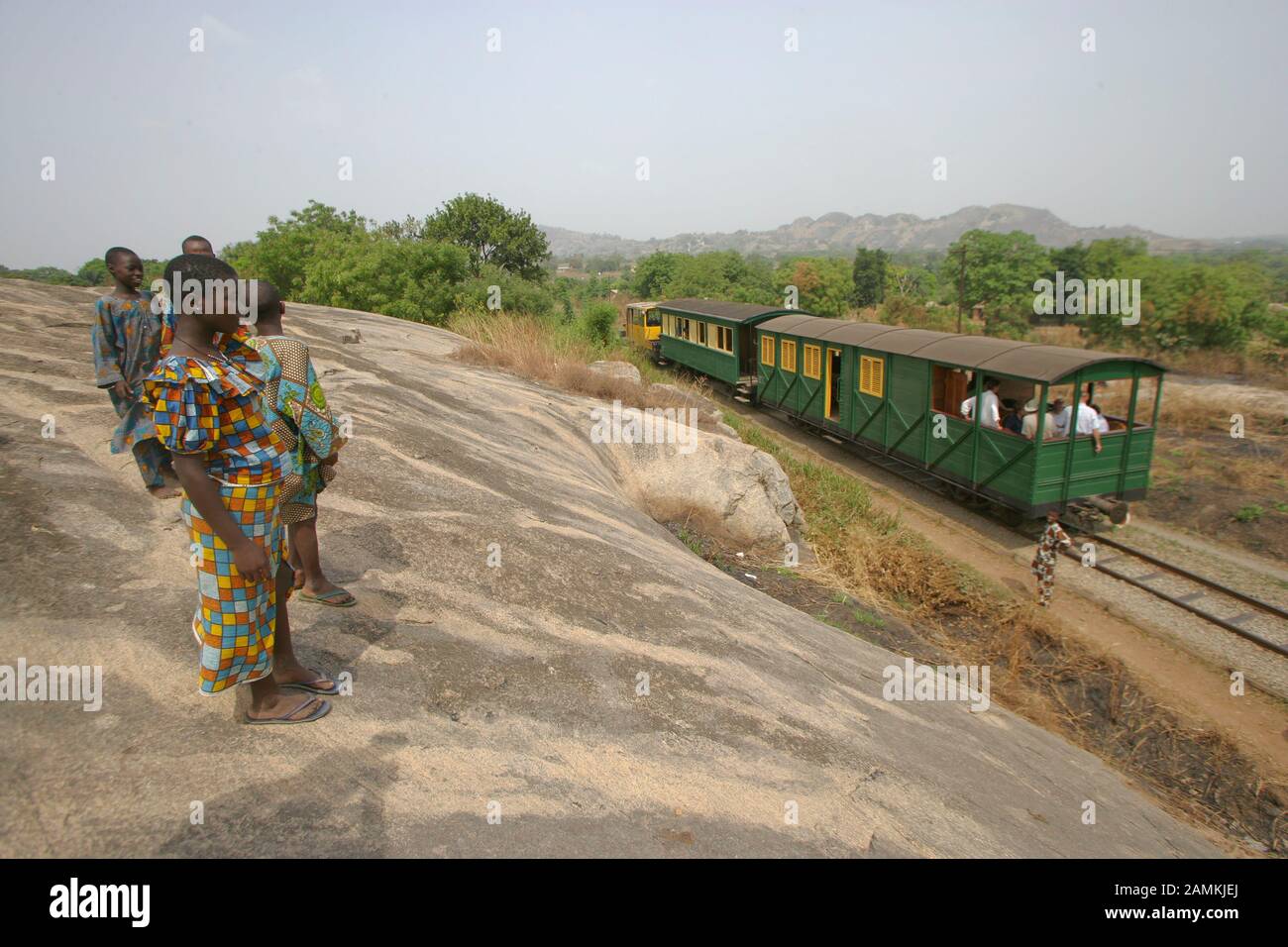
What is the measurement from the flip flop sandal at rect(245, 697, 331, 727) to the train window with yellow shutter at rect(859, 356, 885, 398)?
13108 mm

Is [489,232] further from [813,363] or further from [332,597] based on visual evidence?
[332,597]

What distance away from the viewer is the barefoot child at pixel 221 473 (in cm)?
254

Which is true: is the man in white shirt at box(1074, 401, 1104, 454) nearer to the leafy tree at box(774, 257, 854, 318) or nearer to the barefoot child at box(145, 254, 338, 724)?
A: the barefoot child at box(145, 254, 338, 724)

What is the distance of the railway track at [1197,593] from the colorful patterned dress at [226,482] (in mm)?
10709

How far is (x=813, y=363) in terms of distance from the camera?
17188 mm

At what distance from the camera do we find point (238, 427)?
2.70m

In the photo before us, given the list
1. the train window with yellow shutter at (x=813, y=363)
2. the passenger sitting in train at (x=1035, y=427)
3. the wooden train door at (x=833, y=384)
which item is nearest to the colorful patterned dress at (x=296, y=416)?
the passenger sitting in train at (x=1035, y=427)

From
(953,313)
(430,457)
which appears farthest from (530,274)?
(430,457)

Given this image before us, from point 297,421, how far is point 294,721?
1466 millimetres

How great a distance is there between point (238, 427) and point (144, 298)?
311 centimetres

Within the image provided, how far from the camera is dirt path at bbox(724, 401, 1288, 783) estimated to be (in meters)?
7.45

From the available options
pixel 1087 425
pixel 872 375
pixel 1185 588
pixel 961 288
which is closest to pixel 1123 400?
pixel 872 375

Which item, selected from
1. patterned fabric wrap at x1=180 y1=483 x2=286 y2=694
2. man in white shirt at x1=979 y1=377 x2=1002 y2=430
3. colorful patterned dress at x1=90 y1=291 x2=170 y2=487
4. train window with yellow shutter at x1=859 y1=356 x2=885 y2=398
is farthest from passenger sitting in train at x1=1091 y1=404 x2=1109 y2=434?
colorful patterned dress at x1=90 y1=291 x2=170 y2=487

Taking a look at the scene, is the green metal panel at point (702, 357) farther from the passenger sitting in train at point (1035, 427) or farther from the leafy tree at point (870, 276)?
the leafy tree at point (870, 276)
